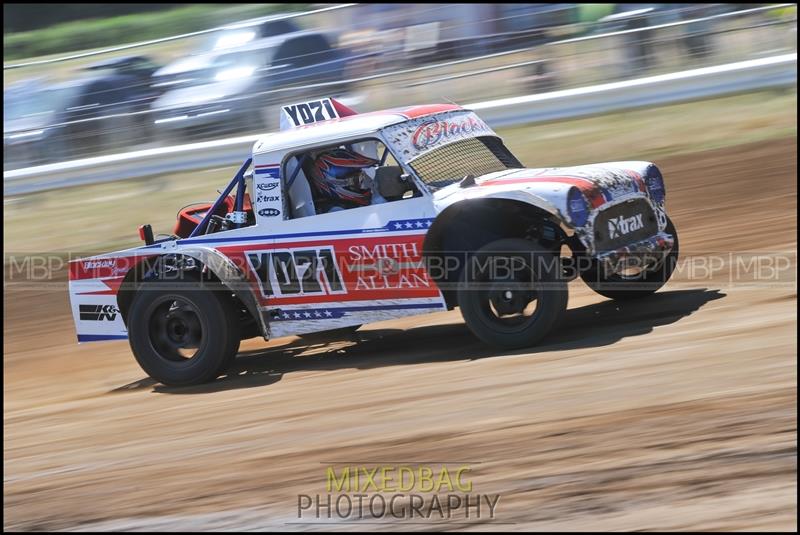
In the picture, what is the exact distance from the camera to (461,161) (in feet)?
23.1

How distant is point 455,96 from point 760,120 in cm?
347

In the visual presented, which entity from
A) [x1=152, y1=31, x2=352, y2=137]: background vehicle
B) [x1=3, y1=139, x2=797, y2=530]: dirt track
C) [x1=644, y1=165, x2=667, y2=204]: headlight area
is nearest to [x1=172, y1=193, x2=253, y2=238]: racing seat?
[x1=3, y1=139, x2=797, y2=530]: dirt track

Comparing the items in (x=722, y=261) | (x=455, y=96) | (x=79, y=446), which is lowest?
(x=79, y=446)

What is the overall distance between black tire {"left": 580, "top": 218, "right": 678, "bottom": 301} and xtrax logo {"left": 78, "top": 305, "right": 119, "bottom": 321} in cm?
333

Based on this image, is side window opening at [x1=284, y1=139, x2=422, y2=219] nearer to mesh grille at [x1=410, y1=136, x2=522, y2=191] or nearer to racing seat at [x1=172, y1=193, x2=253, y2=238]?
mesh grille at [x1=410, y1=136, x2=522, y2=191]

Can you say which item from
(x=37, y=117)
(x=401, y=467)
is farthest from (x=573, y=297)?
(x=37, y=117)

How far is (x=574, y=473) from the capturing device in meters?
4.62

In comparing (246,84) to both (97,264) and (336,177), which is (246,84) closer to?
(97,264)

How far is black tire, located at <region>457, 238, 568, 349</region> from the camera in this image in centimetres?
616

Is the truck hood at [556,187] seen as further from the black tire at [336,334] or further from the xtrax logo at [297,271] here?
the black tire at [336,334]

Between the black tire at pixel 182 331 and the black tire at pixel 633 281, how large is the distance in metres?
2.51

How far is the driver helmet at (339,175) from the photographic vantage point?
22.9 feet

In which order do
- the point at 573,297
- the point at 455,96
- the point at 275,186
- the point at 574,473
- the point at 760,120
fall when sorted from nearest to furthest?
1. the point at 574,473
2. the point at 275,186
3. the point at 573,297
4. the point at 760,120
5. the point at 455,96

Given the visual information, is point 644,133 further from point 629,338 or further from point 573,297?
point 629,338
